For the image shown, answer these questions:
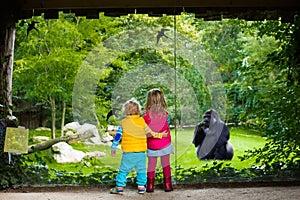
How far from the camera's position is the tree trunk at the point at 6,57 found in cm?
444

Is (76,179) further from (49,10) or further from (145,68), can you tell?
(49,10)

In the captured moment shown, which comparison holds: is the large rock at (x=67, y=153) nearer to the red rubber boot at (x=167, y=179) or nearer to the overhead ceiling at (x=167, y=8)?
the red rubber boot at (x=167, y=179)

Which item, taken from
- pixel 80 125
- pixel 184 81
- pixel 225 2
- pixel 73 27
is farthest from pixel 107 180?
pixel 225 2

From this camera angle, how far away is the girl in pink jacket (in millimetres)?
4199

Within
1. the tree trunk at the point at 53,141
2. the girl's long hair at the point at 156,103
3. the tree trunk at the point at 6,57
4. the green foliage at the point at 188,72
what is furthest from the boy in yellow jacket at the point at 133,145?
the tree trunk at the point at 6,57

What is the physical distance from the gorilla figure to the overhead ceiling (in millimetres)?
944

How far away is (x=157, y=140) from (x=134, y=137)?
0.20m

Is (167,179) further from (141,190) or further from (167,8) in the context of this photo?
(167,8)

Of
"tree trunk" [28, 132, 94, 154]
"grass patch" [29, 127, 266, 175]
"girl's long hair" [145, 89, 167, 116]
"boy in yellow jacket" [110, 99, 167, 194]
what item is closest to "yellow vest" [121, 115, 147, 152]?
"boy in yellow jacket" [110, 99, 167, 194]

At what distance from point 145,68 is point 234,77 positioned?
849mm

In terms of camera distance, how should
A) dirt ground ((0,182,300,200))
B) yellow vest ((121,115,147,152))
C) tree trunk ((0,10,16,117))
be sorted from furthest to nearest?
tree trunk ((0,10,16,117)), yellow vest ((121,115,147,152)), dirt ground ((0,182,300,200))

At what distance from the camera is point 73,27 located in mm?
4629

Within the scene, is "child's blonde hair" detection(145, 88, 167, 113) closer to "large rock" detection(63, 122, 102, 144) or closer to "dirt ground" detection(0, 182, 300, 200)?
"large rock" detection(63, 122, 102, 144)

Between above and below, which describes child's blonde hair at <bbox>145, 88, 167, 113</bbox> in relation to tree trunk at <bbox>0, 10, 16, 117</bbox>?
below
